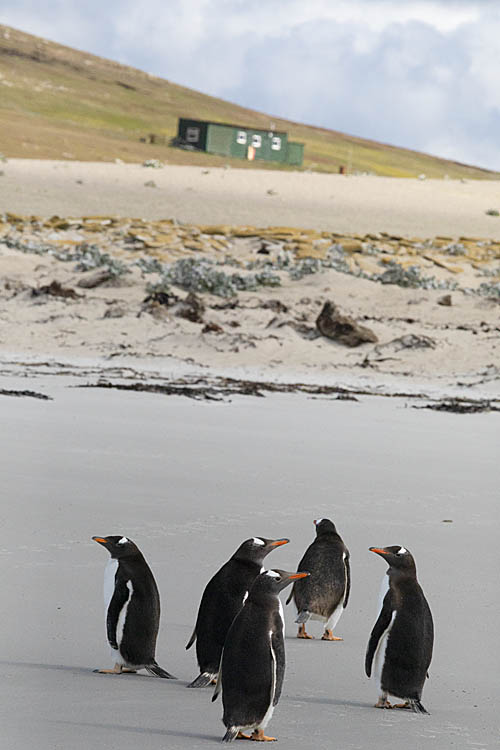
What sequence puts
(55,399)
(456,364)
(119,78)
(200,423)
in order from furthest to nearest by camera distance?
(119,78), (456,364), (55,399), (200,423)

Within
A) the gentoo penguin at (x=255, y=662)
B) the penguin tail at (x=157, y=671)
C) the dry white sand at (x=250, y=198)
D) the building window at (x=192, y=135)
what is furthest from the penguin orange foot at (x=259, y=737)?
the building window at (x=192, y=135)

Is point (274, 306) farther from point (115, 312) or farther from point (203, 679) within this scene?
point (203, 679)

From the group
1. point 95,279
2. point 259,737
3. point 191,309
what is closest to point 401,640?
point 259,737

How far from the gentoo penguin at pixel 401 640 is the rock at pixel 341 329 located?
1071 centimetres

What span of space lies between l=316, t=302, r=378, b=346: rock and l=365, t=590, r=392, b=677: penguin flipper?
35.4ft

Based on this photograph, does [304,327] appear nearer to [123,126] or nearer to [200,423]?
[200,423]

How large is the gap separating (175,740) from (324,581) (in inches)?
46.3

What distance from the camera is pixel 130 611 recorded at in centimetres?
328

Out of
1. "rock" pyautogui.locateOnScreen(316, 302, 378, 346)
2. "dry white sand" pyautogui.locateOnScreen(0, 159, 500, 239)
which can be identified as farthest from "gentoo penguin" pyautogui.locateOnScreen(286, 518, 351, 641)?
"dry white sand" pyautogui.locateOnScreen(0, 159, 500, 239)

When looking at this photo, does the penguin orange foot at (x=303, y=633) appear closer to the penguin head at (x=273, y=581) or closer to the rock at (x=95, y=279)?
the penguin head at (x=273, y=581)

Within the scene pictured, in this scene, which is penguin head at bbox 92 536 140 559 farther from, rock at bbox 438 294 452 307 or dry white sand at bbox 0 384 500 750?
rock at bbox 438 294 452 307

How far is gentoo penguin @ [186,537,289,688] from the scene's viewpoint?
10.4 feet

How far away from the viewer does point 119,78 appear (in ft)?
422

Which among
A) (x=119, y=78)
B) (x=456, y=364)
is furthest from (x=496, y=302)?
(x=119, y=78)
